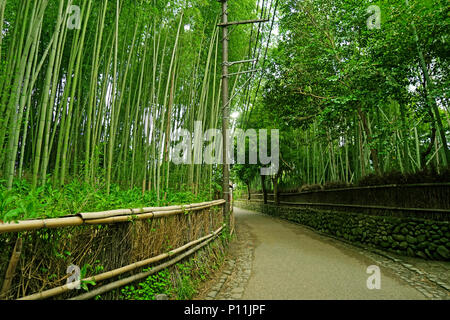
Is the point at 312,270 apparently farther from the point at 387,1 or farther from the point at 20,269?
the point at 387,1

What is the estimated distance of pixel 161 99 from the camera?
181 inches

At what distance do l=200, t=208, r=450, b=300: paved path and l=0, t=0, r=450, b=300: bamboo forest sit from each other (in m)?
0.48

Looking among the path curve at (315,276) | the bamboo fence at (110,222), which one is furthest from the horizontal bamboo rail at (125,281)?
the path curve at (315,276)

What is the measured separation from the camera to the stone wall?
378 centimetres

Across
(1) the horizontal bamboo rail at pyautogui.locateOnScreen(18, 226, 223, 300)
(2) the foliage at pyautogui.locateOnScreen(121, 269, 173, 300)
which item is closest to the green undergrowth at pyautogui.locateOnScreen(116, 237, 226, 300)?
(2) the foliage at pyautogui.locateOnScreen(121, 269, 173, 300)

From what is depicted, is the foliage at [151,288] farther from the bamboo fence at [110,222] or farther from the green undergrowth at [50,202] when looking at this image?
the green undergrowth at [50,202]

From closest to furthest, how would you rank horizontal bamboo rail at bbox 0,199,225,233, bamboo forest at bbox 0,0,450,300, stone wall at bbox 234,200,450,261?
horizontal bamboo rail at bbox 0,199,225,233, bamboo forest at bbox 0,0,450,300, stone wall at bbox 234,200,450,261

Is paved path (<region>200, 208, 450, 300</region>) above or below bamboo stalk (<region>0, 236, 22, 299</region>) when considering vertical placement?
below

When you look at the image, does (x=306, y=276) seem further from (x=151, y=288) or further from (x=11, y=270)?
(x=11, y=270)

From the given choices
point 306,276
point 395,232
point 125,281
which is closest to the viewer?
point 125,281

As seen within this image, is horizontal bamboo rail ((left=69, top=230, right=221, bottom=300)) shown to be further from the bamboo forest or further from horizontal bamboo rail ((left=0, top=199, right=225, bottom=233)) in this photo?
horizontal bamboo rail ((left=0, top=199, right=225, bottom=233))

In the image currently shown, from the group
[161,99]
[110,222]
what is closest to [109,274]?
[110,222]

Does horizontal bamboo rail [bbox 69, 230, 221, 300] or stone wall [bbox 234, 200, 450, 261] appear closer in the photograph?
horizontal bamboo rail [bbox 69, 230, 221, 300]

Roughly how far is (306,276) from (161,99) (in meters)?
3.75
